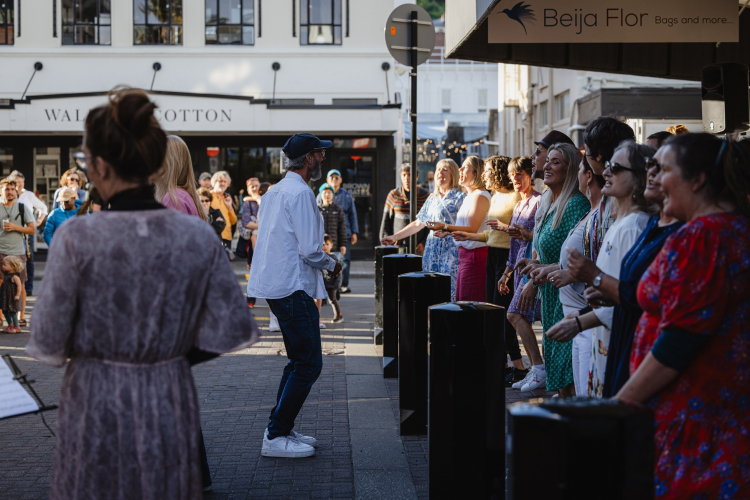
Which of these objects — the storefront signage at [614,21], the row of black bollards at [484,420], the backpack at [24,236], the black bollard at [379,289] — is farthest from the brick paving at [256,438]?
the storefront signage at [614,21]

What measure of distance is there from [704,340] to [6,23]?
74.1 feet

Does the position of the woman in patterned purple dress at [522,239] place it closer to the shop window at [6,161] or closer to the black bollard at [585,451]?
the black bollard at [585,451]

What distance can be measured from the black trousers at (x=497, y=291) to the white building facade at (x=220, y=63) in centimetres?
1340

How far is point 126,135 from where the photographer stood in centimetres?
246

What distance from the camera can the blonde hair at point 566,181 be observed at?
5.45 m

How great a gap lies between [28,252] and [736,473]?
→ 10537 mm

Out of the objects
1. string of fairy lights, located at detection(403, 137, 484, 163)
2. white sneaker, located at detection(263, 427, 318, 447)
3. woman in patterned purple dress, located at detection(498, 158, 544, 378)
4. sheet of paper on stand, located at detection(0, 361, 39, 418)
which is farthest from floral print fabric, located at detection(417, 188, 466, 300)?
→ string of fairy lights, located at detection(403, 137, 484, 163)

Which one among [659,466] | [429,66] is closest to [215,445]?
[659,466]

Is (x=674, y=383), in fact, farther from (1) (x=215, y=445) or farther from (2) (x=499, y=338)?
(1) (x=215, y=445)

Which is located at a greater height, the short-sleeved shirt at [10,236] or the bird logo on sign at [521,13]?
the bird logo on sign at [521,13]

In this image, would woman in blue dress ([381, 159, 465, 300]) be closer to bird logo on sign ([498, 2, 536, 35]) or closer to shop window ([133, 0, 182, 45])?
bird logo on sign ([498, 2, 536, 35])

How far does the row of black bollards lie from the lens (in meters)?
2.05

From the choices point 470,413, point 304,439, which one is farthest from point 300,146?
point 470,413

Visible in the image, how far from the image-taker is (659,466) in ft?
8.54
